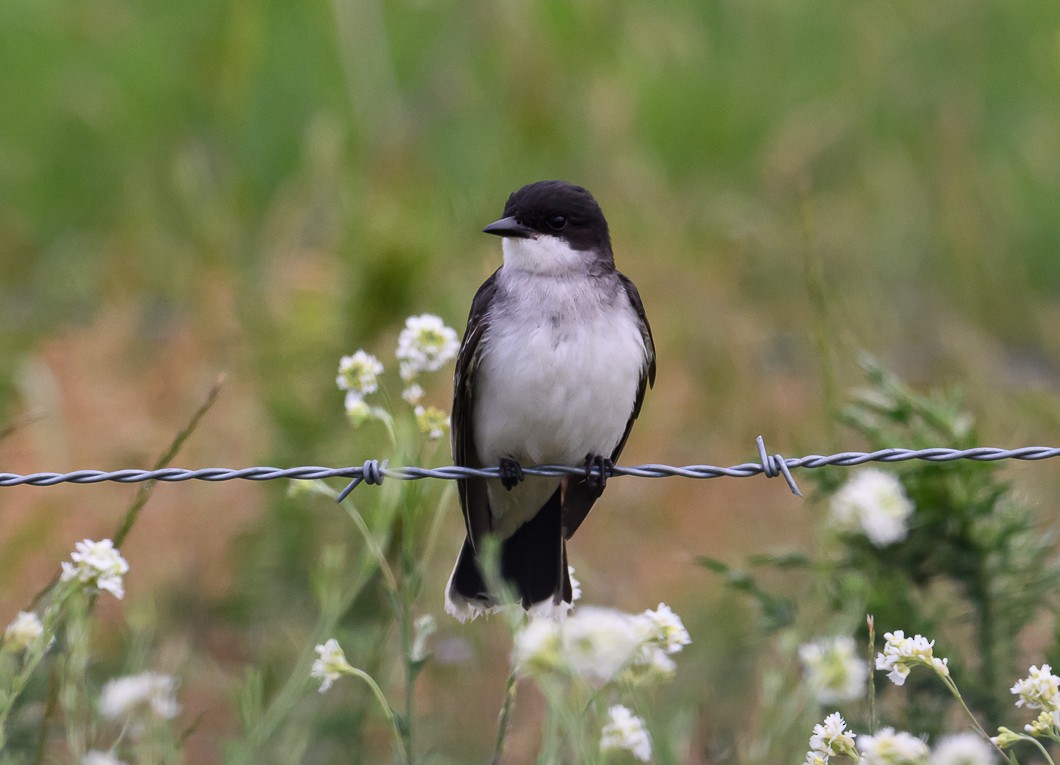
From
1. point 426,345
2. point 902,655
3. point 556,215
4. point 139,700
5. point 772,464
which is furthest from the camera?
point 556,215

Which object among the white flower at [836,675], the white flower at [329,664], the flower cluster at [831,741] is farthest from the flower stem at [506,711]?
the white flower at [836,675]

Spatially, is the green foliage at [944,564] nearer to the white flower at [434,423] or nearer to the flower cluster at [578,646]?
the white flower at [434,423]

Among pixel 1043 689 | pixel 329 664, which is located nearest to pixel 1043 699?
pixel 1043 689

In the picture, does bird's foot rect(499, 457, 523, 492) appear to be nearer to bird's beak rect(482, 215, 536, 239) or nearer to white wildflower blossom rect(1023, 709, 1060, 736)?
bird's beak rect(482, 215, 536, 239)

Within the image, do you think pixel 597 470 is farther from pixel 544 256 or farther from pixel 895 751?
pixel 895 751

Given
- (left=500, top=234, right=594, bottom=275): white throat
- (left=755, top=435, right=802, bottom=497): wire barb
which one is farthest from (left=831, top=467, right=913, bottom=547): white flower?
(left=500, top=234, right=594, bottom=275): white throat

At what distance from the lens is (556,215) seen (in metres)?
4.28

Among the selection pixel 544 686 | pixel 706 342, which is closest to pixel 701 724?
pixel 544 686

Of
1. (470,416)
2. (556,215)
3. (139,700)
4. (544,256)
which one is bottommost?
(139,700)

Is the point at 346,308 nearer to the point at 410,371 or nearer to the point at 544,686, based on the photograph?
the point at 410,371

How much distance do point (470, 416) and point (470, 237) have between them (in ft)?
9.28

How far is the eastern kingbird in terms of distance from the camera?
3965 mm

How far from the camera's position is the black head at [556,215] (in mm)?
4254

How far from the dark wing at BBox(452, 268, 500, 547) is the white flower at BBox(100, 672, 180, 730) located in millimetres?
1868
